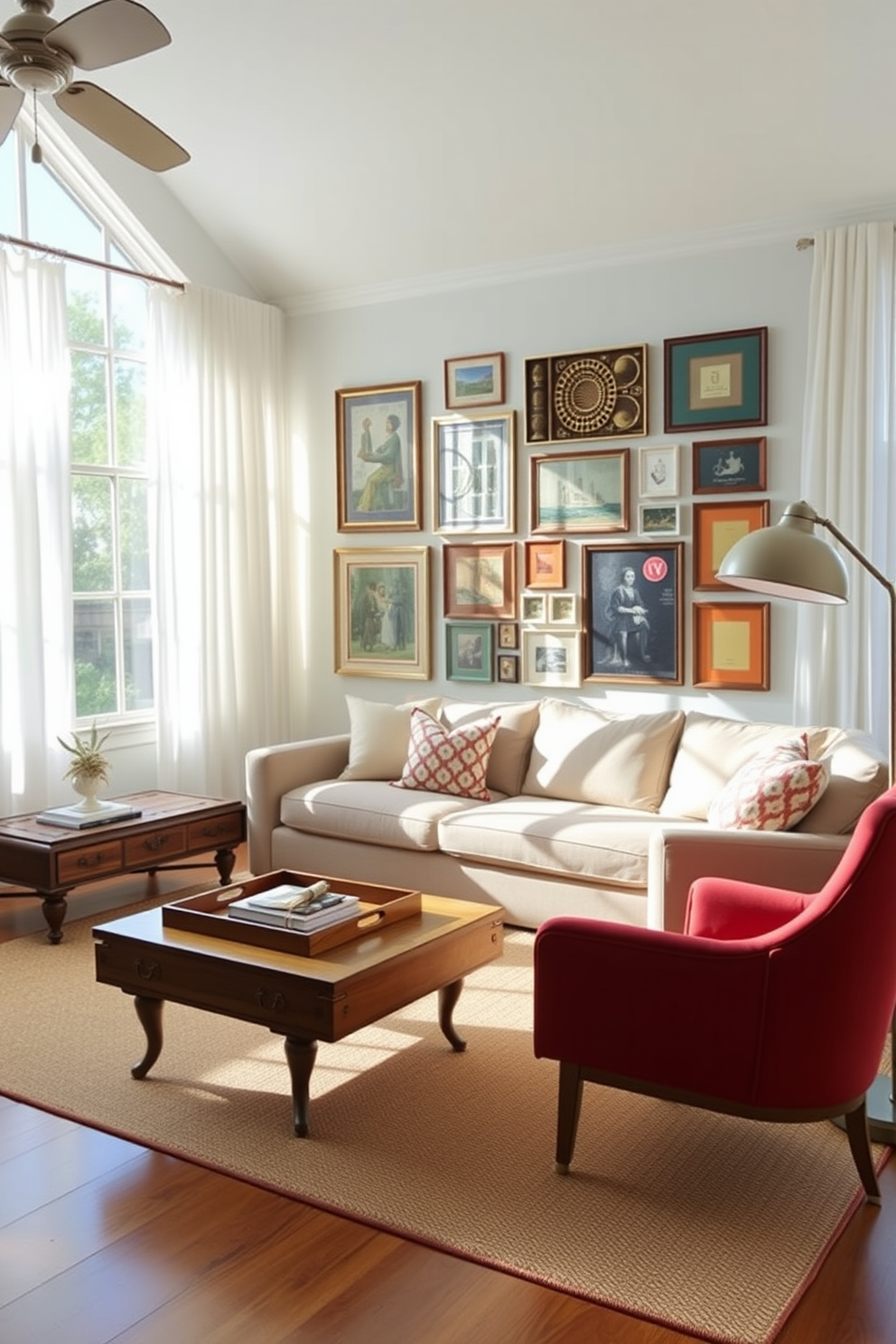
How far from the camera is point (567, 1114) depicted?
2906 millimetres

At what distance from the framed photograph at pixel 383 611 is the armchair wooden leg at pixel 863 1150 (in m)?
3.92

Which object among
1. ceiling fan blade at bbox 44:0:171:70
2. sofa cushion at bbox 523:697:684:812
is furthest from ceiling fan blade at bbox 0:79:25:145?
sofa cushion at bbox 523:697:684:812

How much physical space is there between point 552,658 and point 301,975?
3.17 m

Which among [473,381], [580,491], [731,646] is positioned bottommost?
[731,646]

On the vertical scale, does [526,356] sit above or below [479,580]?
above

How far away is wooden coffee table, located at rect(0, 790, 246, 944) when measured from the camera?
15.3 feet

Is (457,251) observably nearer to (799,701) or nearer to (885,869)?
(799,701)

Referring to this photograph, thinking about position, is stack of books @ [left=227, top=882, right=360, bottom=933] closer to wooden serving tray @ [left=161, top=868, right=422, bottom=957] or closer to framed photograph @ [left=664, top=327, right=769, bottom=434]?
wooden serving tray @ [left=161, top=868, right=422, bottom=957]

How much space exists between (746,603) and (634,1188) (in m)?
3.10

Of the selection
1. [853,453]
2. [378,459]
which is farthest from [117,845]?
[853,453]

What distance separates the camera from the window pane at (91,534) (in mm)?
6008

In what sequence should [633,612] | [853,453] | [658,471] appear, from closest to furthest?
[853,453], [658,471], [633,612]

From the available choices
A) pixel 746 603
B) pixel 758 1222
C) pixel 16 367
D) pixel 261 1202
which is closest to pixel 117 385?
pixel 16 367

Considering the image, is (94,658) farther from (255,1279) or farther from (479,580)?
(255,1279)
